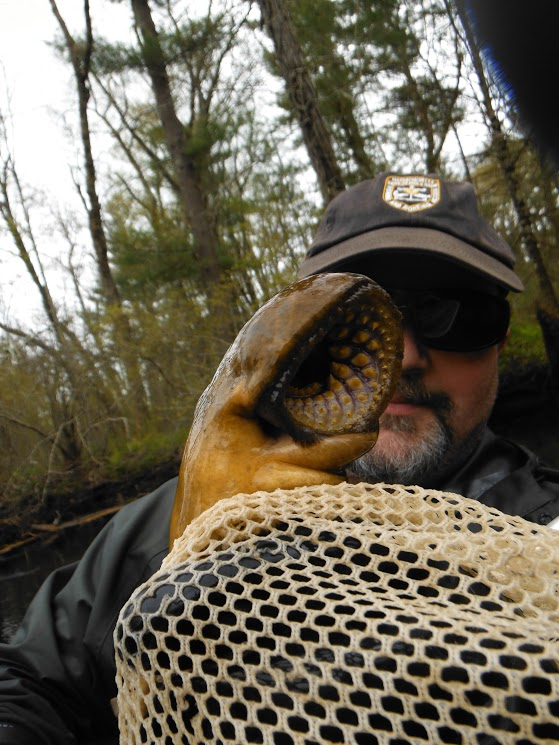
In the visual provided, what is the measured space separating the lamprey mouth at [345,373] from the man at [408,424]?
36.1 inches

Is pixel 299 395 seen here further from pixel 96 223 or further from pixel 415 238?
pixel 96 223

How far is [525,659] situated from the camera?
0.44 m

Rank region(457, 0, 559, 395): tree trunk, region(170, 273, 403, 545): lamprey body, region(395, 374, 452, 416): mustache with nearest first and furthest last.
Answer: region(170, 273, 403, 545): lamprey body, region(395, 374, 452, 416): mustache, region(457, 0, 559, 395): tree trunk

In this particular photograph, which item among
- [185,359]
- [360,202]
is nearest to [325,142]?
[360,202]

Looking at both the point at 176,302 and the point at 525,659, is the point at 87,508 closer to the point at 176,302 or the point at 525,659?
the point at 176,302

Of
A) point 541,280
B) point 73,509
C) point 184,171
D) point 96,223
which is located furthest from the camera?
point 96,223

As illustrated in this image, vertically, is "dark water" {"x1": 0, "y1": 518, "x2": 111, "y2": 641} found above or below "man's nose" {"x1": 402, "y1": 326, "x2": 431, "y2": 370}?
below

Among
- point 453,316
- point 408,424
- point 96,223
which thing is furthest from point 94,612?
point 96,223

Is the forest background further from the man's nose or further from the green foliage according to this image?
the man's nose

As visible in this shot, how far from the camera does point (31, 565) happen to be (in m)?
5.86

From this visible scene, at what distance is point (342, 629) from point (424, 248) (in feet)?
4.23

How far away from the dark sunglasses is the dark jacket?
0.44 meters

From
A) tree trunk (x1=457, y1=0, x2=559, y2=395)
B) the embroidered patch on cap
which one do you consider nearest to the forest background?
tree trunk (x1=457, y1=0, x2=559, y2=395)

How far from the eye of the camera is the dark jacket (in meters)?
1.42
